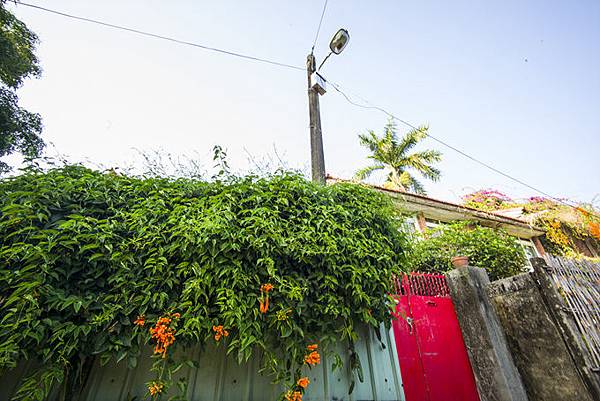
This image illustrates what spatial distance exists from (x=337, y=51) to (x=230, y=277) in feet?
18.0

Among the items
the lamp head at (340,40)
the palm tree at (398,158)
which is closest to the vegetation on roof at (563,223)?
the palm tree at (398,158)

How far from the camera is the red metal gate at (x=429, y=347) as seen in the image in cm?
301

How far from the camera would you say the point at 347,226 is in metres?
2.39

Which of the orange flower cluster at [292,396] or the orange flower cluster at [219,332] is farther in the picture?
the orange flower cluster at [292,396]

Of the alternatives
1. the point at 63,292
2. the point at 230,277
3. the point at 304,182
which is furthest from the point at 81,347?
the point at 304,182

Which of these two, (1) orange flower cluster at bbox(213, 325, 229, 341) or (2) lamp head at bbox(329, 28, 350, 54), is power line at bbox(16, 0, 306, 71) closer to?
(2) lamp head at bbox(329, 28, 350, 54)

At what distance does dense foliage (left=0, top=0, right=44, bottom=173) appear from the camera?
8656 mm

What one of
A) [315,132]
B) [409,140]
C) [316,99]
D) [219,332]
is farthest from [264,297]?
[409,140]

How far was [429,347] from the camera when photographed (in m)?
3.25

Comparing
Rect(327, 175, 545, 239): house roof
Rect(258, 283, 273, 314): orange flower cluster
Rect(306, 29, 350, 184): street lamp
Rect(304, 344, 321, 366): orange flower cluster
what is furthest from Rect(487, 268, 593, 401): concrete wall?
Rect(327, 175, 545, 239): house roof

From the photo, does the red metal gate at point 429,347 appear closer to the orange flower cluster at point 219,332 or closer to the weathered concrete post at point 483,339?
the weathered concrete post at point 483,339

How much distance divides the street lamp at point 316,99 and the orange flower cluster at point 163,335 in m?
3.07

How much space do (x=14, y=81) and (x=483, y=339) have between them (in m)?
15.6

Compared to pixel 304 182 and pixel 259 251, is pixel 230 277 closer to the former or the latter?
pixel 259 251
